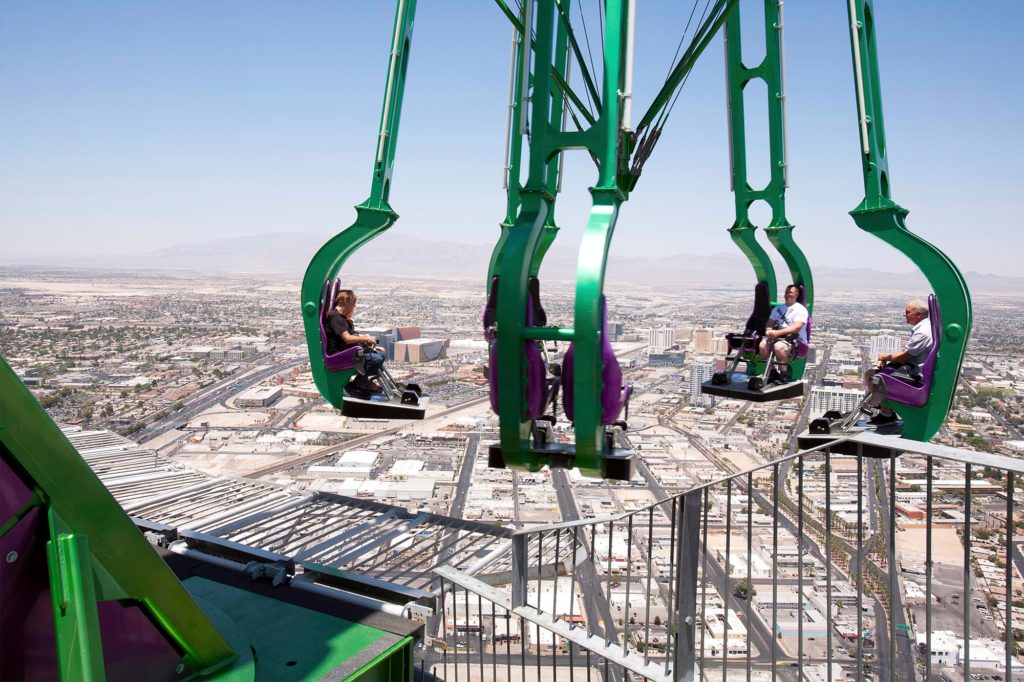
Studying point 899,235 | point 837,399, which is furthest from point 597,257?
point 837,399

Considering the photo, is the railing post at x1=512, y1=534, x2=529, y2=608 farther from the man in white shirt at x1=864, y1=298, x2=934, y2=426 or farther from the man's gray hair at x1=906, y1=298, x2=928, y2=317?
the man's gray hair at x1=906, y1=298, x2=928, y2=317

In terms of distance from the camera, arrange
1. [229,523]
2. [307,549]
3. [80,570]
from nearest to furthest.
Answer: [80,570]
[307,549]
[229,523]

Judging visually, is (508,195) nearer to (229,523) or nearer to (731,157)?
(731,157)

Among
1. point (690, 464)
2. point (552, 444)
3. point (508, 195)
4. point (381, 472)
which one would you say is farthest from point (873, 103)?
point (381, 472)

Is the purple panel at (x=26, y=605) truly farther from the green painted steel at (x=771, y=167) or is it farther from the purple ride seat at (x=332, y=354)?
the green painted steel at (x=771, y=167)

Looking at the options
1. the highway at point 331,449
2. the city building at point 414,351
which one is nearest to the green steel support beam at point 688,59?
the city building at point 414,351

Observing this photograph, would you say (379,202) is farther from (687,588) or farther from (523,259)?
(687,588)
